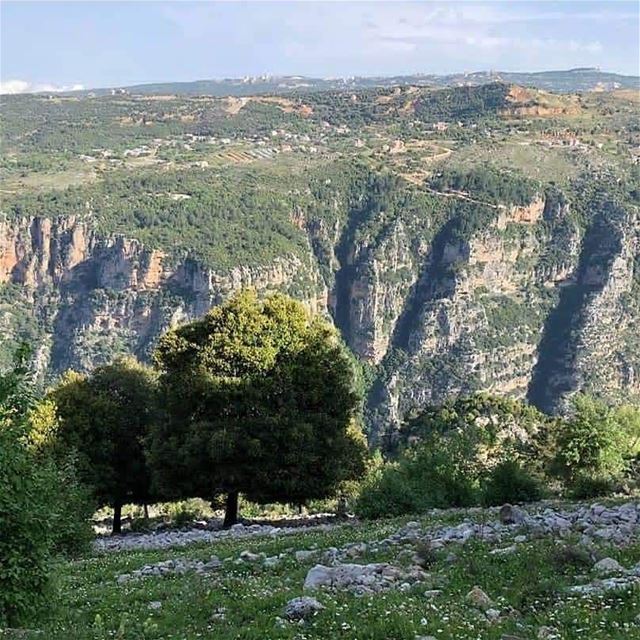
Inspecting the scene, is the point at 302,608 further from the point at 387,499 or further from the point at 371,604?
the point at 387,499

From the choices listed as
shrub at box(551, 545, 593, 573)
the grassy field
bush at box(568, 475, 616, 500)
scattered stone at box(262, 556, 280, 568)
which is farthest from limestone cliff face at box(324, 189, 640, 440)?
shrub at box(551, 545, 593, 573)

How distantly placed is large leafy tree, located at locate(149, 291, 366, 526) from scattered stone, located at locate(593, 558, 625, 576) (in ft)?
48.6

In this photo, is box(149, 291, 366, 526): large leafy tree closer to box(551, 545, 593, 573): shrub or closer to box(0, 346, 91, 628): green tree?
box(551, 545, 593, 573): shrub

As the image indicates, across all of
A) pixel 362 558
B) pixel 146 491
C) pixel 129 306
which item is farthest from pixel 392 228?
pixel 362 558

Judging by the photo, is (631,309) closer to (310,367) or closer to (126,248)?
(126,248)

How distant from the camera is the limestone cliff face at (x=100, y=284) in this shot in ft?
512

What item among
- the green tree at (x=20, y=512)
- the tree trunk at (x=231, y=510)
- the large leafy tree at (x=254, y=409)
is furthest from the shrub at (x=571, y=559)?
the tree trunk at (x=231, y=510)

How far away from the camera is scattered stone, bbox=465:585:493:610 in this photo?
10.7m

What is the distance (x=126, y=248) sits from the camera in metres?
160

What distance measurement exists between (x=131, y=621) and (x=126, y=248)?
154 metres

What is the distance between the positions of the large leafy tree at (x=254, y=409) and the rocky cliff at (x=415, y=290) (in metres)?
117

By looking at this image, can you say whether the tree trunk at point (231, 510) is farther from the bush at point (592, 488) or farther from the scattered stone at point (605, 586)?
the scattered stone at point (605, 586)

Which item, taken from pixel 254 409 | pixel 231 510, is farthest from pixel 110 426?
pixel 254 409

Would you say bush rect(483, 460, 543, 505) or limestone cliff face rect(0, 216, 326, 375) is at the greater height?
bush rect(483, 460, 543, 505)
